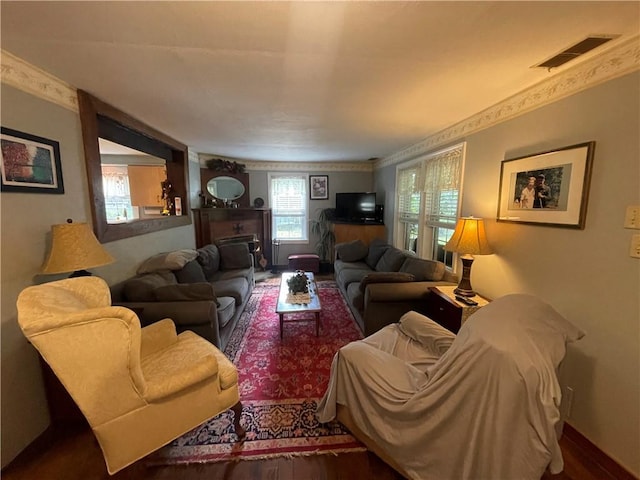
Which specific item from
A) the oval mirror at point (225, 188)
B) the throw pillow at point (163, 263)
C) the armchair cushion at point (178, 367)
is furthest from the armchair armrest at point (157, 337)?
the oval mirror at point (225, 188)

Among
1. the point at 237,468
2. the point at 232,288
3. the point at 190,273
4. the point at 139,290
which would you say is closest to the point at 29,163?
the point at 139,290

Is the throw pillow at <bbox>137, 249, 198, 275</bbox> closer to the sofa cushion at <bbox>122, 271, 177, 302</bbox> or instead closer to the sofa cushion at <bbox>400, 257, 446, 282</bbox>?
the sofa cushion at <bbox>122, 271, 177, 302</bbox>

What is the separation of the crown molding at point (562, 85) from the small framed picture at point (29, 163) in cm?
335

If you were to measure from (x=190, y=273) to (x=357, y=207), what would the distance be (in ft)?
10.7

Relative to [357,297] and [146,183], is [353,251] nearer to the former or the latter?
[357,297]

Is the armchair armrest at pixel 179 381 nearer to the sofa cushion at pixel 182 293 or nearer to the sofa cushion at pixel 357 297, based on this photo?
the sofa cushion at pixel 182 293

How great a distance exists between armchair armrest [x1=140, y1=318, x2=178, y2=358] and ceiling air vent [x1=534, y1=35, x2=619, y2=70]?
2.96 metres

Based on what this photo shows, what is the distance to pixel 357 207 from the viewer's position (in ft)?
16.7

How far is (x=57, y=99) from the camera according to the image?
5.80 feet

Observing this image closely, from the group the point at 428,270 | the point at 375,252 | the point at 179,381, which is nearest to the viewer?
the point at 179,381

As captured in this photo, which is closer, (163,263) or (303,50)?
(303,50)

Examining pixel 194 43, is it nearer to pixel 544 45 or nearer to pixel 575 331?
pixel 544 45

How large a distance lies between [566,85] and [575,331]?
1.54 meters

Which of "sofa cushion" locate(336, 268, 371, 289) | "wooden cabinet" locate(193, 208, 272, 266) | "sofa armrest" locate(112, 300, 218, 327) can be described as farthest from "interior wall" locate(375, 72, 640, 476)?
"wooden cabinet" locate(193, 208, 272, 266)
